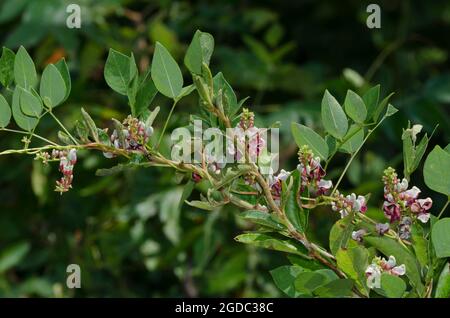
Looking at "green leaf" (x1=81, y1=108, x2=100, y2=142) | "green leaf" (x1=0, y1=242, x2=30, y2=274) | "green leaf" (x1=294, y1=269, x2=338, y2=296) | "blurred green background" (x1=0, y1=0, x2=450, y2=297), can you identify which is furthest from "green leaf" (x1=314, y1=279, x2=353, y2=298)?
"green leaf" (x1=0, y1=242, x2=30, y2=274)

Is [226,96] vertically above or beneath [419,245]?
above

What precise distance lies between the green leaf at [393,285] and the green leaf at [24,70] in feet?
1.06

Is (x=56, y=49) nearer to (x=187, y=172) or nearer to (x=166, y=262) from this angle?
(x=166, y=262)

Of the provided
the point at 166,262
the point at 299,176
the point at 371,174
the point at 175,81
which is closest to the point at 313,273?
the point at 299,176

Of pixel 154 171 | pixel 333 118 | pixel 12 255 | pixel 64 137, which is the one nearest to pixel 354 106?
pixel 333 118

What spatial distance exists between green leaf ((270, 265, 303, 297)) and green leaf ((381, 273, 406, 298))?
75mm

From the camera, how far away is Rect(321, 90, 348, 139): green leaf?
0.72m

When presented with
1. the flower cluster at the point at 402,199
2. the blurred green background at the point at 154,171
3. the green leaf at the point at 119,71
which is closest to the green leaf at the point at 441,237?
the flower cluster at the point at 402,199

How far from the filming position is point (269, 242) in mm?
689

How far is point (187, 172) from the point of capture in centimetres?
73

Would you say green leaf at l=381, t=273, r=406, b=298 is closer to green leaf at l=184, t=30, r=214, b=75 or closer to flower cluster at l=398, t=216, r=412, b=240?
flower cluster at l=398, t=216, r=412, b=240

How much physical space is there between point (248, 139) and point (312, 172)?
2.3 inches

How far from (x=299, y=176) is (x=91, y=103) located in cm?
122

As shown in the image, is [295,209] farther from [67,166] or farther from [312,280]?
A: [67,166]
